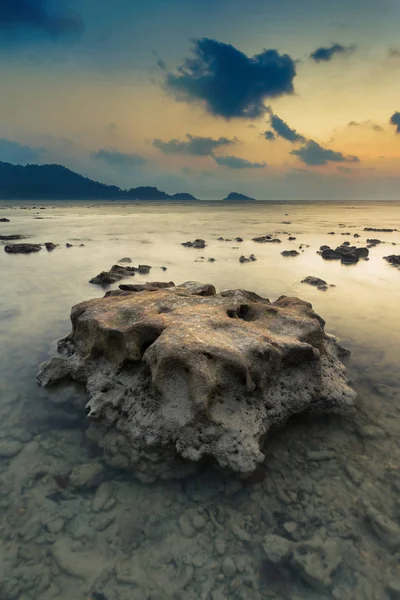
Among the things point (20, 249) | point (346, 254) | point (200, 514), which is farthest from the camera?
point (20, 249)

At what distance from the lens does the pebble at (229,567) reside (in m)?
4.23

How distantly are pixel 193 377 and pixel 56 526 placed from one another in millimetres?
2795

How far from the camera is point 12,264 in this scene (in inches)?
892

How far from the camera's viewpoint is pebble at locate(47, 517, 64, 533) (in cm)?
471

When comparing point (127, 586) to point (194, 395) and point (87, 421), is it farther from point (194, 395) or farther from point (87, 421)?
point (87, 421)

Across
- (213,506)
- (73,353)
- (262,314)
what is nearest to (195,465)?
(213,506)

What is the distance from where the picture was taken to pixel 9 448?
6090mm

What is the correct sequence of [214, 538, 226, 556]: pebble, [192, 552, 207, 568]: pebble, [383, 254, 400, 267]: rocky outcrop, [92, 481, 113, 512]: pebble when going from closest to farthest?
[192, 552, 207, 568]: pebble → [214, 538, 226, 556]: pebble → [92, 481, 113, 512]: pebble → [383, 254, 400, 267]: rocky outcrop

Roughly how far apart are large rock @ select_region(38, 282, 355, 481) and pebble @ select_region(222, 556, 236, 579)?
4.00 feet

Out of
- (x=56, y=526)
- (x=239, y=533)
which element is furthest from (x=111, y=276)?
(x=239, y=533)

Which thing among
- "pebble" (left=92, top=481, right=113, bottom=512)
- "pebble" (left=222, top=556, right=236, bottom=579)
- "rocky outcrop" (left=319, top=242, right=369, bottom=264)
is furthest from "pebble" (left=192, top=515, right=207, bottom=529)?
"rocky outcrop" (left=319, top=242, right=369, bottom=264)

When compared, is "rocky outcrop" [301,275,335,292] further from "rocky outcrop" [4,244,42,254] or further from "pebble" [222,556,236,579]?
"rocky outcrop" [4,244,42,254]

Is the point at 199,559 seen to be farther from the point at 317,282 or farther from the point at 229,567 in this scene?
the point at 317,282

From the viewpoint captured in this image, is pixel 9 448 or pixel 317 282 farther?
pixel 317 282
